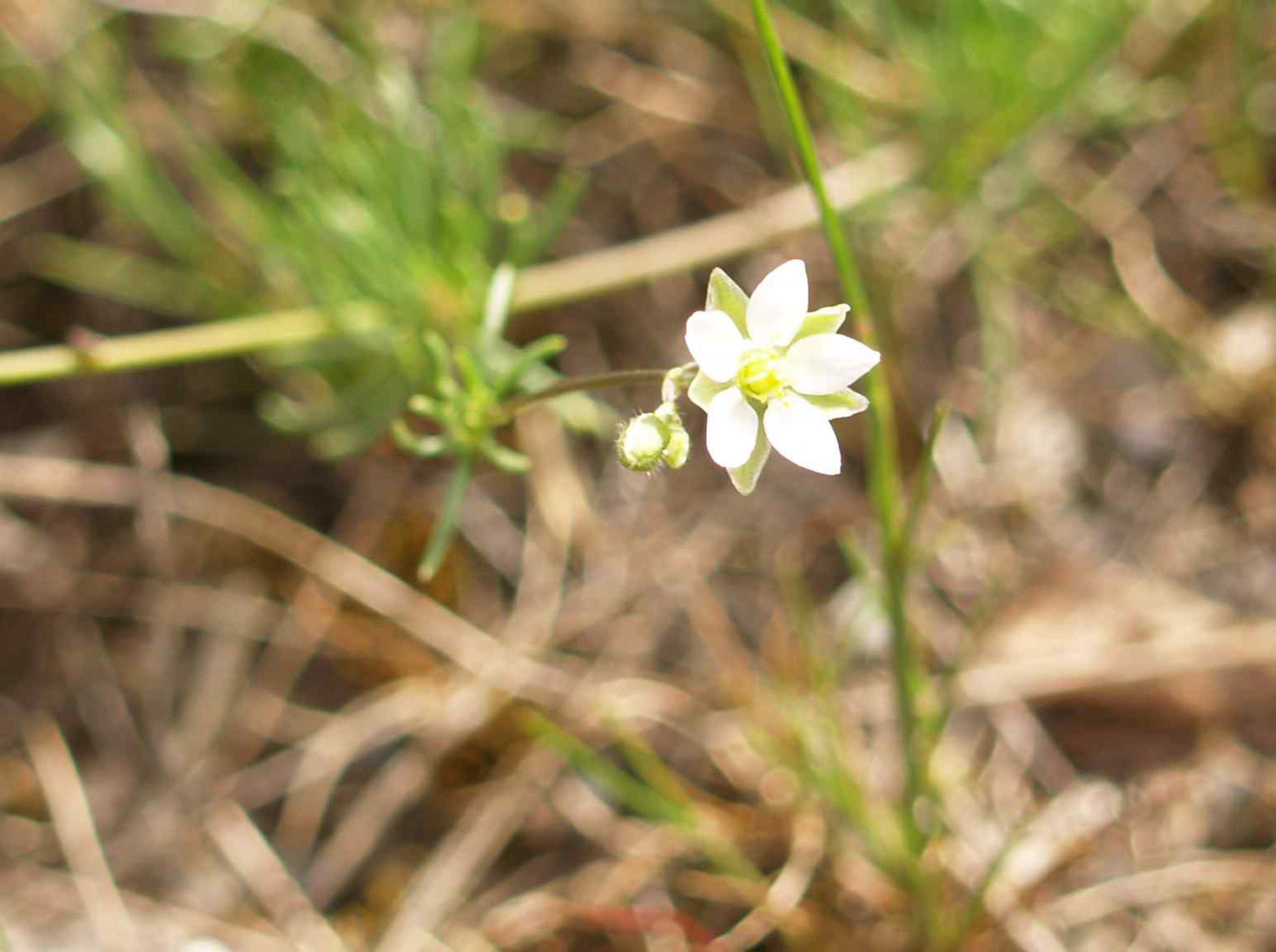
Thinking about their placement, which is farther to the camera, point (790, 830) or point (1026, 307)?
point (1026, 307)

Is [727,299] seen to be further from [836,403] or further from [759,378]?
[836,403]

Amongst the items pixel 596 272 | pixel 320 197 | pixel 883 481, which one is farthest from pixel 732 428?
pixel 320 197

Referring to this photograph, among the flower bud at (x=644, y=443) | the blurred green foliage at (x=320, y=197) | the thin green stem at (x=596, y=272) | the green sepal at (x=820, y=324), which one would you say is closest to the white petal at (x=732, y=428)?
the flower bud at (x=644, y=443)

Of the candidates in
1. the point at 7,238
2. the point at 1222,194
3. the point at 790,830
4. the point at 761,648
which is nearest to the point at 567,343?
the point at 761,648

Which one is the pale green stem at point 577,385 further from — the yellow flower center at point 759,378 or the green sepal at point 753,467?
the green sepal at point 753,467

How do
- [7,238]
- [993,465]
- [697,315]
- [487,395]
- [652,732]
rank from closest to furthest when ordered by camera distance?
1. [697,315]
2. [487,395]
3. [652,732]
4. [993,465]
5. [7,238]

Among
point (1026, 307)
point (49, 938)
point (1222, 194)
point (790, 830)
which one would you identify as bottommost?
point (49, 938)

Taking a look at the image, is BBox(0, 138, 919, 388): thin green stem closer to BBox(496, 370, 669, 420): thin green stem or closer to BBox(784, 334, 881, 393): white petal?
BBox(496, 370, 669, 420): thin green stem

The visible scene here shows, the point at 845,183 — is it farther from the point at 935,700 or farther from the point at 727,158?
the point at 935,700
